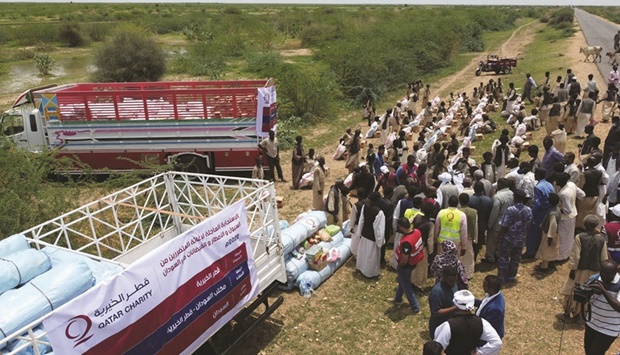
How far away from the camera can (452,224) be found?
642 centimetres

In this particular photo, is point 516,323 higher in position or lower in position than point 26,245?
lower

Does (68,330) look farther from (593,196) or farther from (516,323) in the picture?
(593,196)

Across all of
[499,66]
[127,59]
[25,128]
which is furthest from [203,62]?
[25,128]

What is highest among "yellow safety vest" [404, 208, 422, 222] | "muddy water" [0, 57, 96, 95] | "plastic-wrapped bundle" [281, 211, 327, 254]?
"yellow safety vest" [404, 208, 422, 222]

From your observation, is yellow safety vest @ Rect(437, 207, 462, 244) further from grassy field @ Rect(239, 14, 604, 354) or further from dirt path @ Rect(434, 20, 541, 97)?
dirt path @ Rect(434, 20, 541, 97)

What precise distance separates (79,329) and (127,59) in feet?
88.3

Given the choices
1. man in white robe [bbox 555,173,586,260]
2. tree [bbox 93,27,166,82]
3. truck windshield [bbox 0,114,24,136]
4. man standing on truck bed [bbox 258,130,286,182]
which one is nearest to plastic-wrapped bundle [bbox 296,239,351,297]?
man in white robe [bbox 555,173,586,260]

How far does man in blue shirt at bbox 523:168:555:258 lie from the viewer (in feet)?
23.4

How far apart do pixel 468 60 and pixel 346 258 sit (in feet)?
99.0

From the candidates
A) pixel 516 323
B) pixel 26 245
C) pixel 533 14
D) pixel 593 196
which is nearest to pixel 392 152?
pixel 593 196

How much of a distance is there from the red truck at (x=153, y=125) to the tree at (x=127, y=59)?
1618cm

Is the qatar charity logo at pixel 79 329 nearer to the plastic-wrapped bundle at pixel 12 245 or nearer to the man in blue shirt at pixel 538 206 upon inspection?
the plastic-wrapped bundle at pixel 12 245

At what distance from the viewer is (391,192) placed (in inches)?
296

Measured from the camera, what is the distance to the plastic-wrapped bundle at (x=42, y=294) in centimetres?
397
